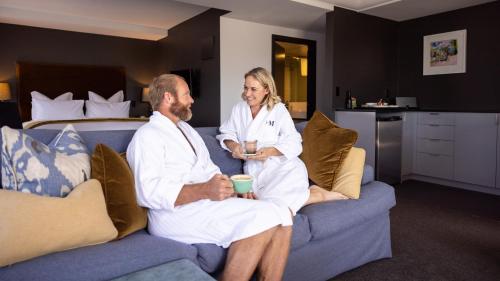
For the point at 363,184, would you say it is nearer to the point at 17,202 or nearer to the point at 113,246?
the point at 113,246

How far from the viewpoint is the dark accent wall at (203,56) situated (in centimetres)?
548

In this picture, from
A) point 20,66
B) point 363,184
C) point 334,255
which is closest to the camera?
point 334,255

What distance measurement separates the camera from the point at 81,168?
151 centimetres


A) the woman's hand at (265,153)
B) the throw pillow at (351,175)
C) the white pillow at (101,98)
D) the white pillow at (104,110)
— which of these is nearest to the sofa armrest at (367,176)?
the throw pillow at (351,175)

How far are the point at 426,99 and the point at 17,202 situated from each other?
5.37m

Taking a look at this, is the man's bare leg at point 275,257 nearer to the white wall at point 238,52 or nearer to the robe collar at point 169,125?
the robe collar at point 169,125

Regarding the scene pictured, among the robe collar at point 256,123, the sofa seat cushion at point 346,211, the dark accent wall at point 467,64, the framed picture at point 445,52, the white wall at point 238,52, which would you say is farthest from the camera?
the white wall at point 238,52

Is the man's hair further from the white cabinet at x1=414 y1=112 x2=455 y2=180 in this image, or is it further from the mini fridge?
the white cabinet at x1=414 y1=112 x2=455 y2=180

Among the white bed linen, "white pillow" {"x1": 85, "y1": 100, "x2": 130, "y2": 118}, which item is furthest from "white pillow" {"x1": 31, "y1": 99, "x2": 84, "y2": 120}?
the white bed linen

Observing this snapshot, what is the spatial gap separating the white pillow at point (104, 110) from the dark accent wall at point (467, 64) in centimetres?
434

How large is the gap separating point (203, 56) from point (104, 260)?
4.84 meters

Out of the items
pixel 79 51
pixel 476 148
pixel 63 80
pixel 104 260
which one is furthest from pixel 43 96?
pixel 476 148

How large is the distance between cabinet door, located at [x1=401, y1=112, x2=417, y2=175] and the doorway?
1.90 m

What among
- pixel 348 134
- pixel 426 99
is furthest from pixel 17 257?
pixel 426 99
